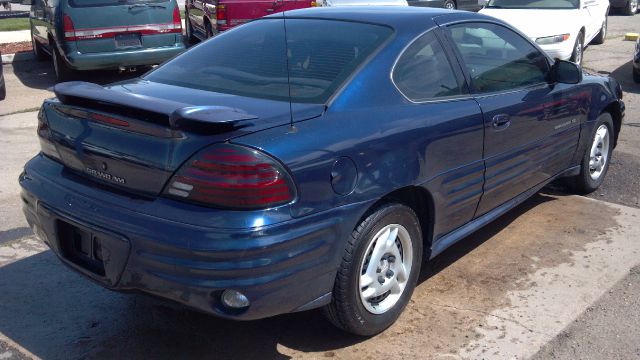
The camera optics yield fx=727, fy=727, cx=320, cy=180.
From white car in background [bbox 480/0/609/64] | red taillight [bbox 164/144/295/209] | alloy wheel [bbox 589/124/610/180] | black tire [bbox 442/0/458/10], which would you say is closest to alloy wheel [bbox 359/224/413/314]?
red taillight [bbox 164/144/295/209]

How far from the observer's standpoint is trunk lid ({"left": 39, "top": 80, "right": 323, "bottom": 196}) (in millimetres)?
3074

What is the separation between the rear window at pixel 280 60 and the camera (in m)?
3.64

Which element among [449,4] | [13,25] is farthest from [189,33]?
[449,4]

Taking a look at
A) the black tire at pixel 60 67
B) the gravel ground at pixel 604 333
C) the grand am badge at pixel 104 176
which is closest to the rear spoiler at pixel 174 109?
Answer: the grand am badge at pixel 104 176

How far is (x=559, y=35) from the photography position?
35.5 ft

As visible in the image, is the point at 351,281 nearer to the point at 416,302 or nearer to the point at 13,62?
the point at 416,302

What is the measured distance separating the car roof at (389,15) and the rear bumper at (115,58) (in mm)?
5954

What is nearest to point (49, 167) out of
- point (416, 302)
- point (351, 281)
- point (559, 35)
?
point (351, 281)

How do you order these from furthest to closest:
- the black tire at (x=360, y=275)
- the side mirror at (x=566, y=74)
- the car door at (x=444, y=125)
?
the side mirror at (x=566, y=74), the car door at (x=444, y=125), the black tire at (x=360, y=275)

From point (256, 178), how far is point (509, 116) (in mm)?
2044

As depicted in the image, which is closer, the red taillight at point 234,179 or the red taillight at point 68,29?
the red taillight at point 234,179

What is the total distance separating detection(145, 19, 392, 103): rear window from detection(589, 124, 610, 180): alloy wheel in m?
2.70

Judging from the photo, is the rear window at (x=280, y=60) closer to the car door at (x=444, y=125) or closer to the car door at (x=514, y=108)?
the car door at (x=444, y=125)

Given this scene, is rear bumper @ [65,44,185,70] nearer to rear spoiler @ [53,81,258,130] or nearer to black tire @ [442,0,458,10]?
rear spoiler @ [53,81,258,130]
